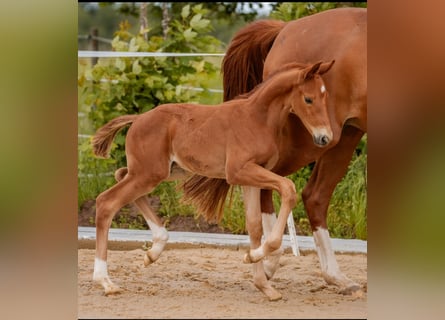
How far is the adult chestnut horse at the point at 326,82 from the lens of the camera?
185 inches

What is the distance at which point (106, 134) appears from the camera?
16.0 ft

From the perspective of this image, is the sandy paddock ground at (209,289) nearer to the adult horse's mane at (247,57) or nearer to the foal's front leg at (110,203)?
the foal's front leg at (110,203)

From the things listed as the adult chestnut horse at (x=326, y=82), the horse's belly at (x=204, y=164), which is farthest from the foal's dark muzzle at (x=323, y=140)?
the horse's belly at (x=204, y=164)

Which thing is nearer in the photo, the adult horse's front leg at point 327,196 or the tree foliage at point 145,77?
the adult horse's front leg at point 327,196

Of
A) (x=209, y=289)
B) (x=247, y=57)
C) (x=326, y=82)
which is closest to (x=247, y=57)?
(x=247, y=57)

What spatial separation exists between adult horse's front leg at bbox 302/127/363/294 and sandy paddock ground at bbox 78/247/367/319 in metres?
0.16

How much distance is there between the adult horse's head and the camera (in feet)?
14.1

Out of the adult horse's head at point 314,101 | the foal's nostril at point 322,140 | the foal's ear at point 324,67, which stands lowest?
the foal's nostril at point 322,140

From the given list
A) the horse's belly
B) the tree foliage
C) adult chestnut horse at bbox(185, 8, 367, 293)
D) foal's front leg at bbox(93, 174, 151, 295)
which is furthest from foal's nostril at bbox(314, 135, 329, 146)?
the tree foliage

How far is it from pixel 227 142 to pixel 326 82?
26.1 inches

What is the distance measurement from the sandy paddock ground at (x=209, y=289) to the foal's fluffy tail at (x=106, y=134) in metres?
0.85

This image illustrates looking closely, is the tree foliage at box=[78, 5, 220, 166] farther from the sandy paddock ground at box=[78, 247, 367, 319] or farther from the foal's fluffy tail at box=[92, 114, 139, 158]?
the foal's fluffy tail at box=[92, 114, 139, 158]
